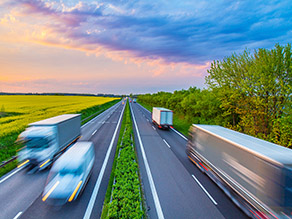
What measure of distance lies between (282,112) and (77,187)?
15842 mm

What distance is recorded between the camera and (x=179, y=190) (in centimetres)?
895

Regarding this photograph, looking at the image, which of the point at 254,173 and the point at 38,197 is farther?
the point at 38,197

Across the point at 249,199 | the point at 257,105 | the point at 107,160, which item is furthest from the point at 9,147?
the point at 257,105

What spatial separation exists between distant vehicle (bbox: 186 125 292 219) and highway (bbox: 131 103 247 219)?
31.5 inches

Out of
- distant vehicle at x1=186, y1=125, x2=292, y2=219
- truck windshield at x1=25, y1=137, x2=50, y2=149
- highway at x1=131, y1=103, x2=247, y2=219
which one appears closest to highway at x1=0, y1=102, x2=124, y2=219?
truck windshield at x1=25, y1=137, x2=50, y2=149

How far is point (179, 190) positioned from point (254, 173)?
449cm

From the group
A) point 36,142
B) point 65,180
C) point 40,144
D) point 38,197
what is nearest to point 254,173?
point 65,180

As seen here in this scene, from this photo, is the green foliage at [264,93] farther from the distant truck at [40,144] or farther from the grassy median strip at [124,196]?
the distant truck at [40,144]

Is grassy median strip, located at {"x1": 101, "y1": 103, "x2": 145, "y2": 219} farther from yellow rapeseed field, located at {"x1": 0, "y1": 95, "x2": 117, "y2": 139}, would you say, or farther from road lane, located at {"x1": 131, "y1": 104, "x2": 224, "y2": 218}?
yellow rapeseed field, located at {"x1": 0, "y1": 95, "x2": 117, "y2": 139}

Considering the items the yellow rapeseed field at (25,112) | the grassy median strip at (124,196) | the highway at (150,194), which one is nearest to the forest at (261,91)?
the highway at (150,194)

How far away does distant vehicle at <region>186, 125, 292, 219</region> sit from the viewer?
5191mm

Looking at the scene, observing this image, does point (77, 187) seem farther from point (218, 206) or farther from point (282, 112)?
point (282, 112)

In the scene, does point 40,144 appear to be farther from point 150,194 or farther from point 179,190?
point 179,190

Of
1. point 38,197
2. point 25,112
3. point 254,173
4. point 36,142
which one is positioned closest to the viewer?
point 254,173
